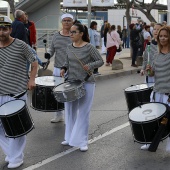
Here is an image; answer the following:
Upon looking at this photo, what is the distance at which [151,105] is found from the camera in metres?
5.72

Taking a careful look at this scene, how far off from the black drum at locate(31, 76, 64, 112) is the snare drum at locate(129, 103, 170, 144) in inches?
70.5

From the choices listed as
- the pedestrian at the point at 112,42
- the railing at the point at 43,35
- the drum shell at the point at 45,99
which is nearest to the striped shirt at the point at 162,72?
the drum shell at the point at 45,99

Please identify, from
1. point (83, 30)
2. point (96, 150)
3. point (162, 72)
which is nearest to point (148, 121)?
point (162, 72)

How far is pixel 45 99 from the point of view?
7.15 m

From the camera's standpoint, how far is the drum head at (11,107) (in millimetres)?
5230

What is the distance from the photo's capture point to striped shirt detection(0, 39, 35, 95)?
5.43 meters

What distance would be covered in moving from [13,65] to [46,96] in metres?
1.74

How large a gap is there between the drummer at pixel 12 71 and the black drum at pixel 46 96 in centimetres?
152

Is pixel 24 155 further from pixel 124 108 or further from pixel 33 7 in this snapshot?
pixel 33 7

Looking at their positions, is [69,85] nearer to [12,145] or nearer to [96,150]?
[96,150]

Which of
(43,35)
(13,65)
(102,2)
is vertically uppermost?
(13,65)

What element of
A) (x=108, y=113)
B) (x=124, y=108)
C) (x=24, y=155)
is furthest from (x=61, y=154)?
(x=124, y=108)

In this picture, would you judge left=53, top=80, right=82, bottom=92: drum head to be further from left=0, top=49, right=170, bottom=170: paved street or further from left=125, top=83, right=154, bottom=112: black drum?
left=0, top=49, right=170, bottom=170: paved street

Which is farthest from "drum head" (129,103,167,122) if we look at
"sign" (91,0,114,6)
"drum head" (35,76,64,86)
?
"sign" (91,0,114,6)
